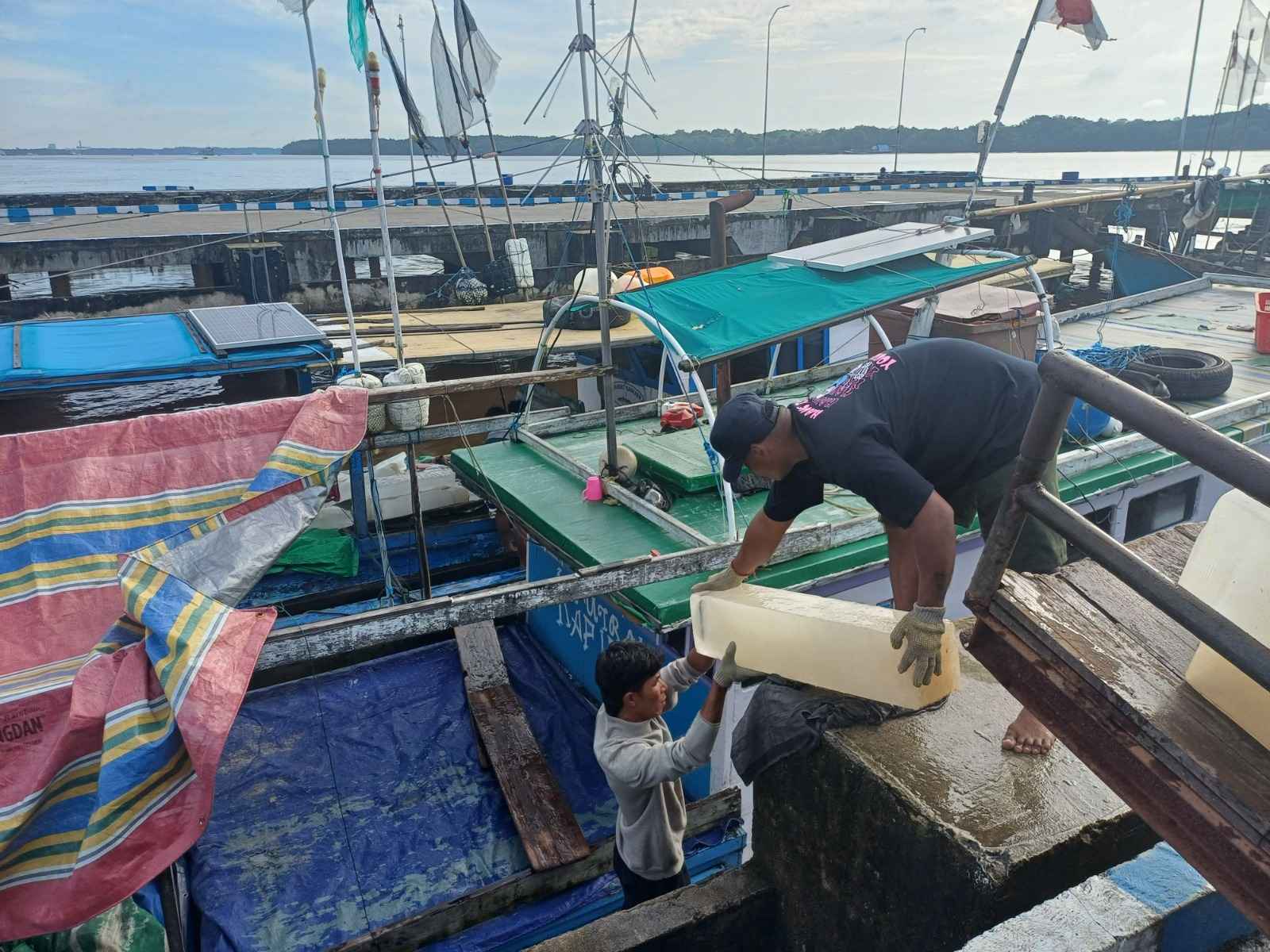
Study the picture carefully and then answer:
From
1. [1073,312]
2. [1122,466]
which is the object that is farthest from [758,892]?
[1073,312]

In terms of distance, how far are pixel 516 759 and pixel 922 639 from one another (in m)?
3.57

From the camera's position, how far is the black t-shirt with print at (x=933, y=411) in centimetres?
314

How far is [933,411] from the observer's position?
3.25 meters

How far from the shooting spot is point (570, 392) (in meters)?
11.5

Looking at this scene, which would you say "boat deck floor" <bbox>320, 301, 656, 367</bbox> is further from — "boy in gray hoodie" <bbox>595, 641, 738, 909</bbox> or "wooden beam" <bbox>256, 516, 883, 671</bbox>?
"boy in gray hoodie" <bbox>595, 641, 738, 909</bbox>

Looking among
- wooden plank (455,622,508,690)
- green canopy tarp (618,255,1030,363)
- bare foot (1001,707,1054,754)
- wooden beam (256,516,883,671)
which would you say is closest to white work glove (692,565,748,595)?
wooden beam (256,516,883,671)

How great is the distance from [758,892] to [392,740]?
11.1 feet

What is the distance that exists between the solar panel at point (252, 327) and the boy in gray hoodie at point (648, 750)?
18.7 ft

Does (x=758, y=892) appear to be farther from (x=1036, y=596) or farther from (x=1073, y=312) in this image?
(x=1073, y=312)

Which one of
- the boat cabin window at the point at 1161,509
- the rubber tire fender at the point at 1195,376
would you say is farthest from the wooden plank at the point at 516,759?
the rubber tire fender at the point at 1195,376

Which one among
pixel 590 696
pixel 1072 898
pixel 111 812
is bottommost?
pixel 590 696

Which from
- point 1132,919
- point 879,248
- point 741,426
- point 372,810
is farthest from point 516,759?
point 879,248

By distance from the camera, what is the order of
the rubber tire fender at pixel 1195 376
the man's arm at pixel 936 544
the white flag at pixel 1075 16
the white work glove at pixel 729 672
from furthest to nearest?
the white flag at pixel 1075 16
the rubber tire fender at pixel 1195 376
the white work glove at pixel 729 672
the man's arm at pixel 936 544

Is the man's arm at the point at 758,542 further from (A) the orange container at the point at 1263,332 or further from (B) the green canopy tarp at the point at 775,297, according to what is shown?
(A) the orange container at the point at 1263,332
